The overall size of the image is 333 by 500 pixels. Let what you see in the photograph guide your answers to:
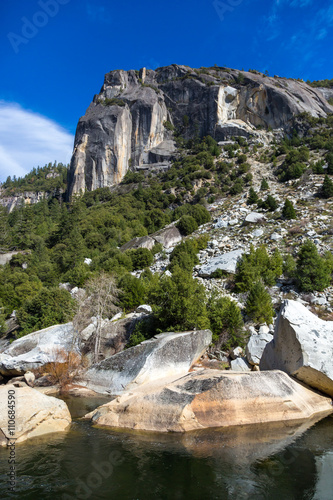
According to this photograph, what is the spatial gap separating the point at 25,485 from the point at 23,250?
58075 millimetres

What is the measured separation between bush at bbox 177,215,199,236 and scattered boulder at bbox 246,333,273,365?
31134 millimetres

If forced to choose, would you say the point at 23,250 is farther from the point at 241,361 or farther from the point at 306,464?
the point at 306,464

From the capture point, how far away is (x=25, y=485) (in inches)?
311

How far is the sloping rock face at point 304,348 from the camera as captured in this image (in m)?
13.4

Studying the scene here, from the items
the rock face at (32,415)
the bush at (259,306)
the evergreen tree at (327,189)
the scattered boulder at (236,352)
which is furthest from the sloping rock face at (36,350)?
the evergreen tree at (327,189)

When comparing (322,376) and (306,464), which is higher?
(322,376)

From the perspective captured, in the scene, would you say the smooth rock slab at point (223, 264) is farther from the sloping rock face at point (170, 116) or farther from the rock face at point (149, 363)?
the sloping rock face at point (170, 116)

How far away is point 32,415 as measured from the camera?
1195 cm

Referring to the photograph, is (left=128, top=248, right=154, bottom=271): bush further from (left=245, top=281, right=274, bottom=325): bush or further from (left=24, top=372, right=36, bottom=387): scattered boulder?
(left=24, top=372, right=36, bottom=387): scattered boulder

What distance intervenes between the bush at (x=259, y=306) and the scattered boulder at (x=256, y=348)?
4.49m

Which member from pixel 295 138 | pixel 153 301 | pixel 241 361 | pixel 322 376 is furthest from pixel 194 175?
pixel 322 376

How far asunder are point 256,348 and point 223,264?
47.6ft

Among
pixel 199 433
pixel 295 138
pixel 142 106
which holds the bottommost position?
pixel 199 433

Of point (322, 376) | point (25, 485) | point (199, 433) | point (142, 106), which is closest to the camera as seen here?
point (25, 485)
